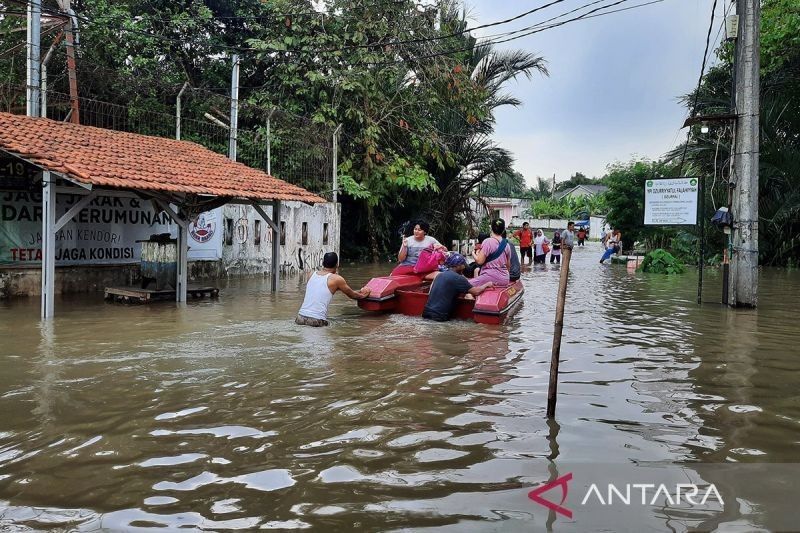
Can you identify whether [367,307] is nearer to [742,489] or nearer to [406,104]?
[742,489]

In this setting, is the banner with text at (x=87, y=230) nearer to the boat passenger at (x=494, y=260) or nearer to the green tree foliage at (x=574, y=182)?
the boat passenger at (x=494, y=260)

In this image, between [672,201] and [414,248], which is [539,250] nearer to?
[672,201]

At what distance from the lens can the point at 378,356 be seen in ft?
25.2

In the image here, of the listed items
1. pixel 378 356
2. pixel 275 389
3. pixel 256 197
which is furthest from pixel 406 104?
pixel 275 389

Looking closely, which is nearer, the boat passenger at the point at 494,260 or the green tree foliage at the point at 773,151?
the boat passenger at the point at 494,260

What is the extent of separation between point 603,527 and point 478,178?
25.1 metres

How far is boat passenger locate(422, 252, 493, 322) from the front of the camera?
1044 cm

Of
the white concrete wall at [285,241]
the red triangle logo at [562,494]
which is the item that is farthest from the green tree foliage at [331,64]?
the red triangle logo at [562,494]

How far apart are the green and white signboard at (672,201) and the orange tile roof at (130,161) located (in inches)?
294

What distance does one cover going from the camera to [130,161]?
11.9 m

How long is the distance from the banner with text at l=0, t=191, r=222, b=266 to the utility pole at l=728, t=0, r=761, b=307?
1071 cm

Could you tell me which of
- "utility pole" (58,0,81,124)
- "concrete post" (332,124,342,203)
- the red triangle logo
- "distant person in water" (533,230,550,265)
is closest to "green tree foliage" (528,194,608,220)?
"distant person in water" (533,230,550,265)

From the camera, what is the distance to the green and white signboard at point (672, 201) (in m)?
13.3

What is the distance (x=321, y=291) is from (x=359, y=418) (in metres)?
4.40
